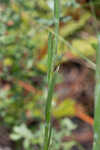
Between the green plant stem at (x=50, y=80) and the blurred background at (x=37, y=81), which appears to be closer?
the green plant stem at (x=50, y=80)

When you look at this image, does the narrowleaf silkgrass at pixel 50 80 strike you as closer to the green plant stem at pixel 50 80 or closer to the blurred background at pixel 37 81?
the green plant stem at pixel 50 80

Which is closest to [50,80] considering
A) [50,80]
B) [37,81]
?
[50,80]

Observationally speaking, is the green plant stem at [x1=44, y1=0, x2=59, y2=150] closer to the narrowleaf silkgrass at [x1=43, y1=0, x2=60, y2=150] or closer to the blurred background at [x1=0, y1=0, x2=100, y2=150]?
the narrowleaf silkgrass at [x1=43, y1=0, x2=60, y2=150]

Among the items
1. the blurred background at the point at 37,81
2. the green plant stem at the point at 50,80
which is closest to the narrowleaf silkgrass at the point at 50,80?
the green plant stem at the point at 50,80

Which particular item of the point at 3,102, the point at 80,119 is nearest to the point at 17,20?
the point at 3,102

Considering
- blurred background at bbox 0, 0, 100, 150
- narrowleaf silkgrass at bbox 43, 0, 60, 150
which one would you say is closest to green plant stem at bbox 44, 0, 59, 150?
narrowleaf silkgrass at bbox 43, 0, 60, 150

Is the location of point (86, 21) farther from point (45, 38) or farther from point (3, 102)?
point (3, 102)

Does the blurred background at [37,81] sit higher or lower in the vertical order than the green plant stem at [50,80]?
lower

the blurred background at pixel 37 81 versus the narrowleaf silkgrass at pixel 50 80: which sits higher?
the narrowleaf silkgrass at pixel 50 80
